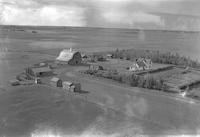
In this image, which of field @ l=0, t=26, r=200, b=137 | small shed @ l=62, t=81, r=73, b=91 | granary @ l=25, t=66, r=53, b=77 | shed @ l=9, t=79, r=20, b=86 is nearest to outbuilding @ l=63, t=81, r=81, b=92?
small shed @ l=62, t=81, r=73, b=91

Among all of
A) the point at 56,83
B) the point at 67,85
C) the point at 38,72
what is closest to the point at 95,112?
the point at 67,85

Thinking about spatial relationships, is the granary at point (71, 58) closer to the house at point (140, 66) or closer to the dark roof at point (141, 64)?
the house at point (140, 66)

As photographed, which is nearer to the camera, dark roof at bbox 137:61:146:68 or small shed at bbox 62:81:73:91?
small shed at bbox 62:81:73:91

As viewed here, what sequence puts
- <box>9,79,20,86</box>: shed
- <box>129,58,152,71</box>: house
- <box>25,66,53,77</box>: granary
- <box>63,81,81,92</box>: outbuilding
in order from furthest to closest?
1. <box>129,58,152,71</box>: house
2. <box>25,66,53,77</box>: granary
3. <box>9,79,20,86</box>: shed
4. <box>63,81,81,92</box>: outbuilding

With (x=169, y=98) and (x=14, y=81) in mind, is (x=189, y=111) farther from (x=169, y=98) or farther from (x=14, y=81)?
A: (x=14, y=81)

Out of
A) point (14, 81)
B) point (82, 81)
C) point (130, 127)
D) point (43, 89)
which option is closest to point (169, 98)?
point (130, 127)

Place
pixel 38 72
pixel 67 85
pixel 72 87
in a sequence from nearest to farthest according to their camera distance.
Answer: pixel 72 87, pixel 67 85, pixel 38 72

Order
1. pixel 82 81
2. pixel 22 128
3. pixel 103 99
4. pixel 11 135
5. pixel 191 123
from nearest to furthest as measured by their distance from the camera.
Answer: pixel 11 135
pixel 22 128
pixel 191 123
pixel 103 99
pixel 82 81

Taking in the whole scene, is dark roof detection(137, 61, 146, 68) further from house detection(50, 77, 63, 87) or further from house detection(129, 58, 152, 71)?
house detection(50, 77, 63, 87)

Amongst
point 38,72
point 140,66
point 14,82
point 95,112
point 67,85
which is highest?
point 140,66

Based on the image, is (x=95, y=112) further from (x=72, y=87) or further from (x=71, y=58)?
(x=71, y=58)

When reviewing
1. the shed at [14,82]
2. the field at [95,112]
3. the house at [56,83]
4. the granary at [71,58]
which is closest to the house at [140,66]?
the granary at [71,58]
